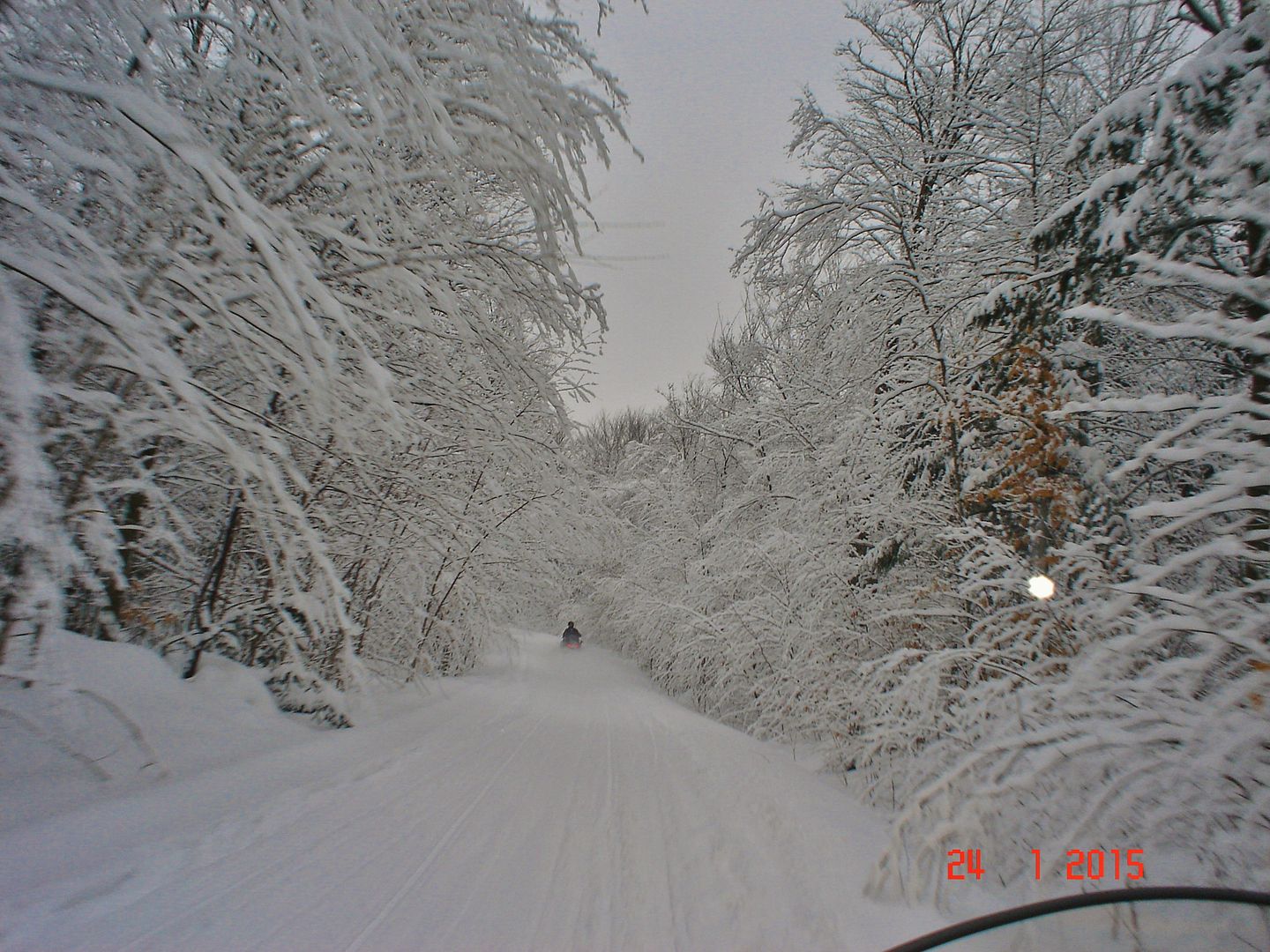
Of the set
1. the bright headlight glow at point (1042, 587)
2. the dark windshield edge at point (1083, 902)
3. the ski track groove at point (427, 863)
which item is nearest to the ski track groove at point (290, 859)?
the ski track groove at point (427, 863)

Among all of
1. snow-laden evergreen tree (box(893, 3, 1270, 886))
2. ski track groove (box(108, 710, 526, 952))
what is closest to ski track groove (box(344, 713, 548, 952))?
ski track groove (box(108, 710, 526, 952))

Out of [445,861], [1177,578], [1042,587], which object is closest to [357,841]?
[445,861]

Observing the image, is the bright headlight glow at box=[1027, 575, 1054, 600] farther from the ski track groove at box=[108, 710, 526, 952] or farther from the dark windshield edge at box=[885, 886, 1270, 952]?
the ski track groove at box=[108, 710, 526, 952]

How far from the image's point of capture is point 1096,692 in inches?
86.1

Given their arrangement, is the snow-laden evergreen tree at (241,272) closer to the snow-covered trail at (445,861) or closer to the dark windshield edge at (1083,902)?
the snow-covered trail at (445,861)

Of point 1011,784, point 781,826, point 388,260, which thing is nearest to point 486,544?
point 781,826

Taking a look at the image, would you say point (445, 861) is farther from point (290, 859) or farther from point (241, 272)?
point (241, 272)

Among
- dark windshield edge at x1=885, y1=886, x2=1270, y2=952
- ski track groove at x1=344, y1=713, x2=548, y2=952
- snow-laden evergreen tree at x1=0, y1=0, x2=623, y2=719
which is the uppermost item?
snow-laden evergreen tree at x1=0, y1=0, x2=623, y2=719

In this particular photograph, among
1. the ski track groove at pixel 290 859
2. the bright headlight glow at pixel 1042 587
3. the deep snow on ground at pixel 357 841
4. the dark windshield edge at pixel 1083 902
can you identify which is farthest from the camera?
the bright headlight glow at pixel 1042 587

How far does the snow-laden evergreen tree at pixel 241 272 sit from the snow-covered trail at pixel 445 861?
1.00m

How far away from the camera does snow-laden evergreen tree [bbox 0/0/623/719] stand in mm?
1683

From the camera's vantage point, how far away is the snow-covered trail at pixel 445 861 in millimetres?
2109

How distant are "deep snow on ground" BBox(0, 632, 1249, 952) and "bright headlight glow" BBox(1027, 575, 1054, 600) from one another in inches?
65.2

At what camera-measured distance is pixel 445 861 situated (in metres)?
2.82
